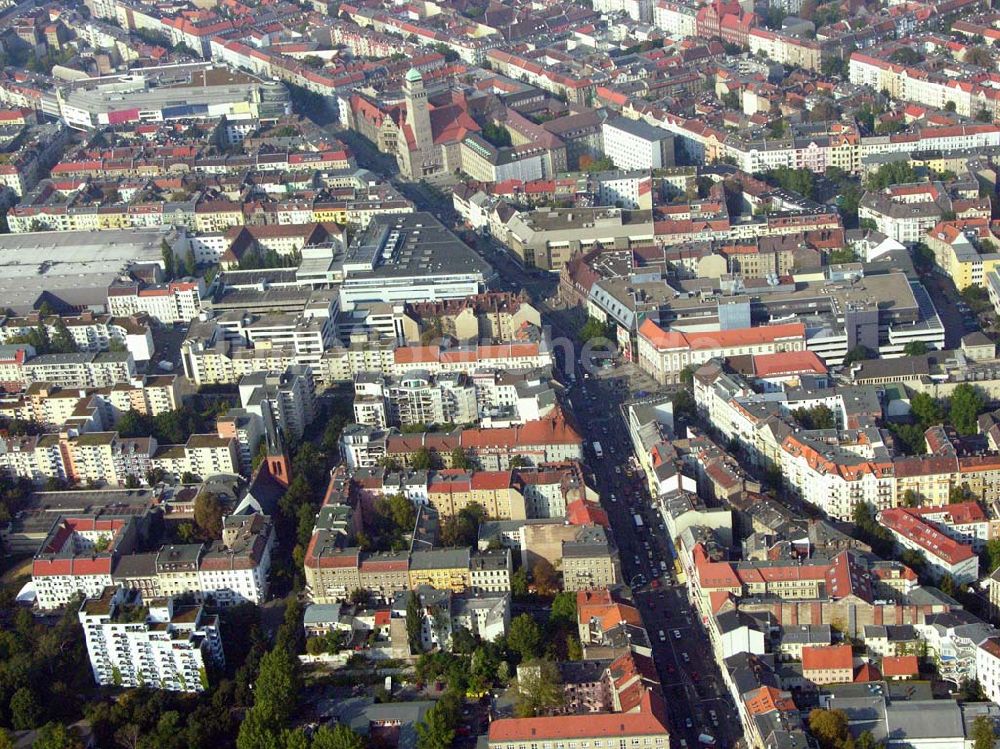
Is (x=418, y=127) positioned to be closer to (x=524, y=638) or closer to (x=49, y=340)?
(x=49, y=340)

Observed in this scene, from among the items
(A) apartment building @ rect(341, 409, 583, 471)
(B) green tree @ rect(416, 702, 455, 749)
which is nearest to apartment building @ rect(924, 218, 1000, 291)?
(A) apartment building @ rect(341, 409, 583, 471)

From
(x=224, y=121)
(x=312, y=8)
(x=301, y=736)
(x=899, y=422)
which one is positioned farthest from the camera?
(x=312, y=8)

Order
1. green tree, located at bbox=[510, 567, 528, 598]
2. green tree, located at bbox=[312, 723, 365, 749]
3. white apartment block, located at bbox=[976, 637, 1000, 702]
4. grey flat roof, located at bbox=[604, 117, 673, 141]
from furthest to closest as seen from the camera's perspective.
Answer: grey flat roof, located at bbox=[604, 117, 673, 141] → green tree, located at bbox=[510, 567, 528, 598] → white apartment block, located at bbox=[976, 637, 1000, 702] → green tree, located at bbox=[312, 723, 365, 749]

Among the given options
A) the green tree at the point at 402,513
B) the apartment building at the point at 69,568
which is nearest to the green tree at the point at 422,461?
the green tree at the point at 402,513

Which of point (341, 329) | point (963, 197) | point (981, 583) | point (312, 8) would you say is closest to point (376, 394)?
point (341, 329)

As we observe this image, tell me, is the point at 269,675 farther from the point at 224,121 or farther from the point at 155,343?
the point at 224,121

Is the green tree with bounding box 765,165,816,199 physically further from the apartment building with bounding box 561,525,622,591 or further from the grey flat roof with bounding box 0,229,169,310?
the apartment building with bounding box 561,525,622,591
